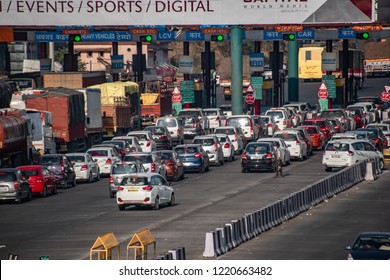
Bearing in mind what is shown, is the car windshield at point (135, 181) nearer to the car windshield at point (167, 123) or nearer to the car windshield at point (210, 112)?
the car windshield at point (167, 123)

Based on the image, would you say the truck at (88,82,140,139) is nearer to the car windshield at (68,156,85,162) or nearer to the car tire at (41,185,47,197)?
the car windshield at (68,156,85,162)

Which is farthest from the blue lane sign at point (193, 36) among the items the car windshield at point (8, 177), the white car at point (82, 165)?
the car windshield at point (8, 177)

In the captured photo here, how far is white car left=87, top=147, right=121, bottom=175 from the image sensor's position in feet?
194

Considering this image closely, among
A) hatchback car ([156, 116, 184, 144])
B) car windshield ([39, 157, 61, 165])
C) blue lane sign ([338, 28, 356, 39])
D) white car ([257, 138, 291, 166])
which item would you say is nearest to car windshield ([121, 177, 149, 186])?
car windshield ([39, 157, 61, 165])

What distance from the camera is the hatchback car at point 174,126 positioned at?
2985 inches

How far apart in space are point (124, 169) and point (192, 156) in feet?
29.9

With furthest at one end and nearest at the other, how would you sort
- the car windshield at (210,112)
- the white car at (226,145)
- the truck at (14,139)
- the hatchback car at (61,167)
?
the car windshield at (210,112), the white car at (226,145), the truck at (14,139), the hatchback car at (61,167)

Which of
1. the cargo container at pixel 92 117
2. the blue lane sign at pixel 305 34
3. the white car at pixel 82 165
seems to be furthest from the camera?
the blue lane sign at pixel 305 34

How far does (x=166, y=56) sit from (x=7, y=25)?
94.5 m

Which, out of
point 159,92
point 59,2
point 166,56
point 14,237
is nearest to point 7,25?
point 59,2

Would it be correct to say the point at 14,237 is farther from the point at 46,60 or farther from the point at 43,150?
the point at 46,60

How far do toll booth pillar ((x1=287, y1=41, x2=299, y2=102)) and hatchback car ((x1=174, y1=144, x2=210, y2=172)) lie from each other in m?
46.3

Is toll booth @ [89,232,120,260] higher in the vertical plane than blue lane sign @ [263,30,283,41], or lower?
lower

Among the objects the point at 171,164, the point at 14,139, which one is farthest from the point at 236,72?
the point at 171,164
